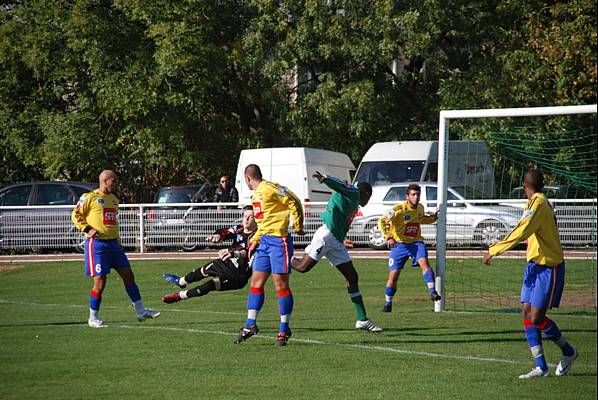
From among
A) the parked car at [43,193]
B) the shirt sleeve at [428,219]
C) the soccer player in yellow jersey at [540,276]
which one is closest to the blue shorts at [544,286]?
the soccer player in yellow jersey at [540,276]

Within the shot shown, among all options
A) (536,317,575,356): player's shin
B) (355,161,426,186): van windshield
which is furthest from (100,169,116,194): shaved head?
(355,161,426,186): van windshield

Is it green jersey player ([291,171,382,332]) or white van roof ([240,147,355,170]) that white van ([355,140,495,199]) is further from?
green jersey player ([291,171,382,332])

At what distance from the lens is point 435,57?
99.5ft

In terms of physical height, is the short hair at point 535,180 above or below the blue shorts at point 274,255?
above

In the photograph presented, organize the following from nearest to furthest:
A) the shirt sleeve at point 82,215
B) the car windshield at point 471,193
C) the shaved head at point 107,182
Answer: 1. the shirt sleeve at point 82,215
2. the shaved head at point 107,182
3. the car windshield at point 471,193

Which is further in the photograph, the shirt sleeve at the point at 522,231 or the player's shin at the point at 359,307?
the player's shin at the point at 359,307

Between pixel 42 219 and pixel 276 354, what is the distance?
628 inches

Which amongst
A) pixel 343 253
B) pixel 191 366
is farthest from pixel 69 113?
pixel 191 366

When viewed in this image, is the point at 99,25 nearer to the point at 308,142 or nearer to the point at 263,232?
the point at 308,142

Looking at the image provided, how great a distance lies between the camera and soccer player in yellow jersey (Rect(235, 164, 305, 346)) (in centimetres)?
1120

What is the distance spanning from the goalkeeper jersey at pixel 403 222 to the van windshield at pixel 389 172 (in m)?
11.1

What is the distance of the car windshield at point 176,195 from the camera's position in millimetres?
26375

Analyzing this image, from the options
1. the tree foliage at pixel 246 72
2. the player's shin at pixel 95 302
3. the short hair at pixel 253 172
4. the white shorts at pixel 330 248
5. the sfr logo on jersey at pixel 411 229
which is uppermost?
the tree foliage at pixel 246 72

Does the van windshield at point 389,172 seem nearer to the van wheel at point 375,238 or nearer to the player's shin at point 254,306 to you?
the van wheel at point 375,238
